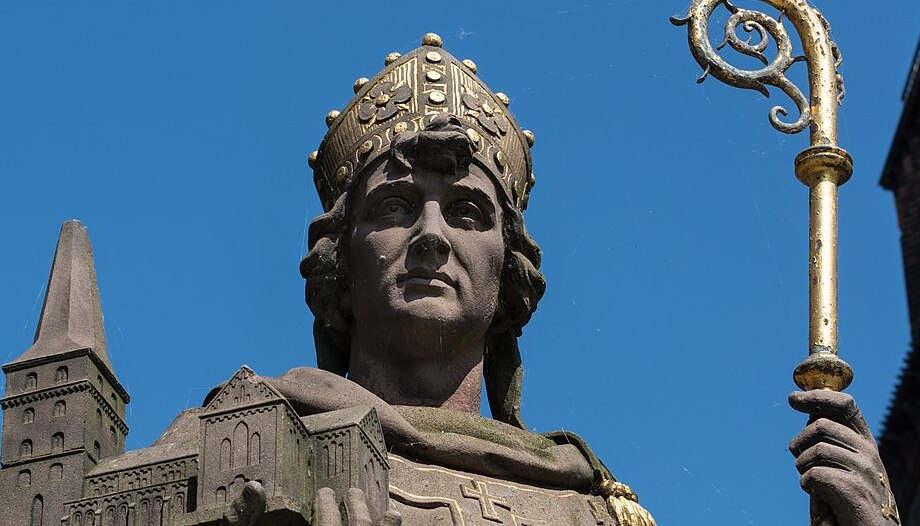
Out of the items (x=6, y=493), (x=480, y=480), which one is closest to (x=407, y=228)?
(x=480, y=480)

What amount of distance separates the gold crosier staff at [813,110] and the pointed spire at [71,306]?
174 inches

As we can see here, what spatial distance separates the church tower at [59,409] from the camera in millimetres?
21156

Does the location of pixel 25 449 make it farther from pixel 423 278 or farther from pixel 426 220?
pixel 426 220

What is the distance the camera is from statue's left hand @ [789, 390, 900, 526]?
21.2 meters

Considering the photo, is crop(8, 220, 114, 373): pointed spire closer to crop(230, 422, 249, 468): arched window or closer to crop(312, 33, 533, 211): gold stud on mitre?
crop(230, 422, 249, 468): arched window

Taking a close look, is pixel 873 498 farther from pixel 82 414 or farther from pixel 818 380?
pixel 82 414

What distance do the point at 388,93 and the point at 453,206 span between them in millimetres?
1289

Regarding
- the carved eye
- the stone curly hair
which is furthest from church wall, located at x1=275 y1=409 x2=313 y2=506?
the carved eye

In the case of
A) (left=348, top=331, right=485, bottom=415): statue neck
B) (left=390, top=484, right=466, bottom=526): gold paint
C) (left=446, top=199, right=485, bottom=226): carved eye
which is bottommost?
(left=390, top=484, right=466, bottom=526): gold paint

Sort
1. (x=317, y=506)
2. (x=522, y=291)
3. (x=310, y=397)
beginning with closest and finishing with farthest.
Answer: (x=317, y=506) → (x=310, y=397) → (x=522, y=291)

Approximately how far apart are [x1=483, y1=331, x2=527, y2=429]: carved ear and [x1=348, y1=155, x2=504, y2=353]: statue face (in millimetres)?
681

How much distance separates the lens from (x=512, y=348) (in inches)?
939

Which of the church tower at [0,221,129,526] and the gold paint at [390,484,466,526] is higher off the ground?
the church tower at [0,221,129,526]

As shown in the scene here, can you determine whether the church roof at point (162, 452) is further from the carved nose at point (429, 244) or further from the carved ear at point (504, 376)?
the carved ear at point (504, 376)
